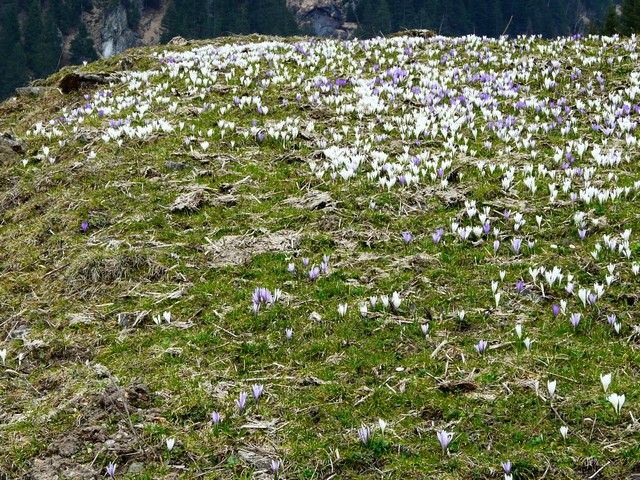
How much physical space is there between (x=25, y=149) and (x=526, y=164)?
28.8 ft

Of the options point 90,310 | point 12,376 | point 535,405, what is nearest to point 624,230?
point 535,405

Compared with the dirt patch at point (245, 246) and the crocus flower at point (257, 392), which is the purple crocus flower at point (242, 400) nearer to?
the crocus flower at point (257, 392)

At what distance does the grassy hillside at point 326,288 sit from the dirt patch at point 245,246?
3 centimetres

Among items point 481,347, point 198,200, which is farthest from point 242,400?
point 198,200

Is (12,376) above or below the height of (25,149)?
below

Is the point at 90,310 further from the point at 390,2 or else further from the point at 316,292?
the point at 390,2

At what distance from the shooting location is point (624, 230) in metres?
6.39

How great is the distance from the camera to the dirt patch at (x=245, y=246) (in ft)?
21.6

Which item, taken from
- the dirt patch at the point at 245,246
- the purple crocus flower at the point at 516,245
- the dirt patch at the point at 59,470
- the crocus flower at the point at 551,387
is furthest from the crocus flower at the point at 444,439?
the dirt patch at the point at 245,246

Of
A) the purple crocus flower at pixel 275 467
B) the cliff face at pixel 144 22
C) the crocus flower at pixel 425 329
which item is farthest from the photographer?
the cliff face at pixel 144 22

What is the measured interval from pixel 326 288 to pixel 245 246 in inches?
55.4

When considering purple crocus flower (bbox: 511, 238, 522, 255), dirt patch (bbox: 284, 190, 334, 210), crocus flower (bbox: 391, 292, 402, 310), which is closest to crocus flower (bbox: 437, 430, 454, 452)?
crocus flower (bbox: 391, 292, 402, 310)

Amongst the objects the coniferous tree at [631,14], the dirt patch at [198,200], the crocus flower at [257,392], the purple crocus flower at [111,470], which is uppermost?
the coniferous tree at [631,14]

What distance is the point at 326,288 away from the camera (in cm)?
592
